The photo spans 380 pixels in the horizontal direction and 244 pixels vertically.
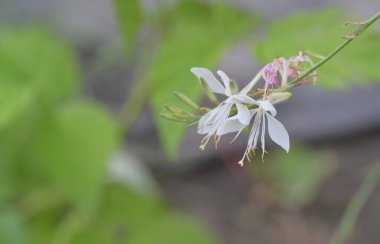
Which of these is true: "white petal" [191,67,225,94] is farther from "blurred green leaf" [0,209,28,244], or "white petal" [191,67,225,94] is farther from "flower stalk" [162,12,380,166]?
"blurred green leaf" [0,209,28,244]

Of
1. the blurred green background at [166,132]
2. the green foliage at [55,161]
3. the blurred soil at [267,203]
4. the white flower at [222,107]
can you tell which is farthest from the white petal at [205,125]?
the blurred soil at [267,203]

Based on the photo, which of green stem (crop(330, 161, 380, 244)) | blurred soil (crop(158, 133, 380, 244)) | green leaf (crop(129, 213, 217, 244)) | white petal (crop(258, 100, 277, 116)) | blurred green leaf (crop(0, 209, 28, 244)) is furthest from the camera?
blurred soil (crop(158, 133, 380, 244))

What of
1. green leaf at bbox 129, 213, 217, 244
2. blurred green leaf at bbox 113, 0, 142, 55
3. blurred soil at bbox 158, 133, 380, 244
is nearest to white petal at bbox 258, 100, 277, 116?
blurred green leaf at bbox 113, 0, 142, 55

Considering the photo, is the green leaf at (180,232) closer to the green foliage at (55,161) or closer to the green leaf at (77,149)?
the green foliage at (55,161)

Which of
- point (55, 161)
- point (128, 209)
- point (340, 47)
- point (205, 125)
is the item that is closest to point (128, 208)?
point (128, 209)

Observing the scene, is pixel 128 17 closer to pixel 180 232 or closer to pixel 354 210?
pixel 354 210

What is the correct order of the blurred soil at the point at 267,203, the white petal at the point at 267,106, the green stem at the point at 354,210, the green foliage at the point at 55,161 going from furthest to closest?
1. the blurred soil at the point at 267,203
2. the green foliage at the point at 55,161
3. the green stem at the point at 354,210
4. the white petal at the point at 267,106

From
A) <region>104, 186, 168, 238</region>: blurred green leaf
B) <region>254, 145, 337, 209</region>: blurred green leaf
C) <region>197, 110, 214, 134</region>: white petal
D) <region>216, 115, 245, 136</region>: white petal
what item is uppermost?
<region>254, 145, 337, 209</region>: blurred green leaf
